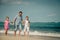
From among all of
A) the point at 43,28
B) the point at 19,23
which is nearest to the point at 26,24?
the point at 19,23

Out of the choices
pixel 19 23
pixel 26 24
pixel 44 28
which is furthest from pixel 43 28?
pixel 19 23

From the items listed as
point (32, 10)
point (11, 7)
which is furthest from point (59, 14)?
point (11, 7)

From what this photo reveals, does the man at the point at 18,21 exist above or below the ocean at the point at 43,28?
above

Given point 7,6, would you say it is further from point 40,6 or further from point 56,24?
point 56,24

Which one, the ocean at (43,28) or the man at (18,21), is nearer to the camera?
the ocean at (43,28)

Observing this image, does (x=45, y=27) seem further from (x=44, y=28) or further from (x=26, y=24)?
(x=26, y=24)

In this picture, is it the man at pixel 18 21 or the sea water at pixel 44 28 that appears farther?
the man at pixel 18 21

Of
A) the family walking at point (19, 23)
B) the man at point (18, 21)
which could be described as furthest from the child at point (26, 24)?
the man at point (18, 21)

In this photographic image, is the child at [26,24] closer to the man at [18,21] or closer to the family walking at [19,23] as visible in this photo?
the family walking at [19,23]

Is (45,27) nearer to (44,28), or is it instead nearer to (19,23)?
(44,28)

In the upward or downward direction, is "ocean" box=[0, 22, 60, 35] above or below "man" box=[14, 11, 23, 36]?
below

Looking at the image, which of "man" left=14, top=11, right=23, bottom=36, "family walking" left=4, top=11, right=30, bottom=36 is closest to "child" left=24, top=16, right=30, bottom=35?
"family walking" left=4, top=11, right=30, bottom=36

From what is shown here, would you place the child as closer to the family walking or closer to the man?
the family walking

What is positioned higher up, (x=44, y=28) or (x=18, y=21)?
(x=18, y=21)
